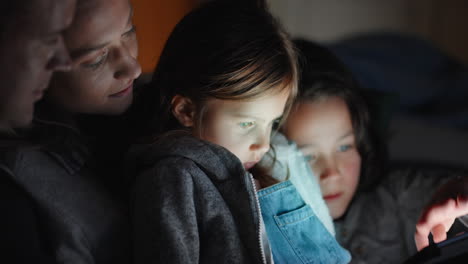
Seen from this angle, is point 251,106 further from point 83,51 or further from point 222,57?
point 83,51

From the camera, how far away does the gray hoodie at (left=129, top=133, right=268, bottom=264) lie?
1.85 ft

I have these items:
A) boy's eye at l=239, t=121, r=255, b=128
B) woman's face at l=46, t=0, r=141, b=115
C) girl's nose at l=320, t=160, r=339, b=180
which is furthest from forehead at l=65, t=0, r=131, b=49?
girl's nose at l=320, t=160, r=339, b=180

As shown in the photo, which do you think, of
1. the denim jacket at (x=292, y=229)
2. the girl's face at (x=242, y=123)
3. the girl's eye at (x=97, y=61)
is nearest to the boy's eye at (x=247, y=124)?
the girl's face at (x=242, y=123)

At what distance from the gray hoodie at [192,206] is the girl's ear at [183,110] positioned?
2 centimetres

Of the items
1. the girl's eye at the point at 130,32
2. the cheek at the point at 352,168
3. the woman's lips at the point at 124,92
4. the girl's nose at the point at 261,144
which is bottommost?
the cheek at the point at 352,168

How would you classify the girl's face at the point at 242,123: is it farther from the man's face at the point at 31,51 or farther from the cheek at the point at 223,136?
the man's face at the point at 31,51

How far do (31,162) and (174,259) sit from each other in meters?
0.23

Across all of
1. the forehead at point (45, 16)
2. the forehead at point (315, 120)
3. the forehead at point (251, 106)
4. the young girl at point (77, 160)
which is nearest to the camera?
the forehead at point (45, 16)

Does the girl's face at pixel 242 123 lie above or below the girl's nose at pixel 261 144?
above

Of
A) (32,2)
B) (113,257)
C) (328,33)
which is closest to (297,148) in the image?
(113,257)

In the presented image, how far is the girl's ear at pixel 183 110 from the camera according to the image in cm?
64

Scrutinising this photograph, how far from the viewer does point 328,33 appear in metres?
2.22

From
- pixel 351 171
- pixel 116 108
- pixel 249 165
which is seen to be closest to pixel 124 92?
pixel 116 108

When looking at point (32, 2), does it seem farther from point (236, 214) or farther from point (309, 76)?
point (309, 76)
